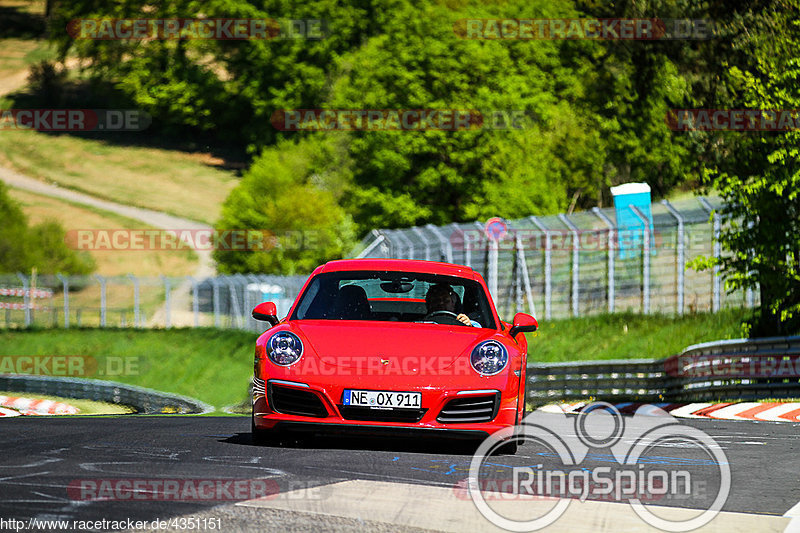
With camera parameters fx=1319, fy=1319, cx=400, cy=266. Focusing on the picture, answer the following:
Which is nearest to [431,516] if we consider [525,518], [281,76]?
[525,518]

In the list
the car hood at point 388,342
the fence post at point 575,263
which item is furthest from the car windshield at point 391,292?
the fence post at point 575,263

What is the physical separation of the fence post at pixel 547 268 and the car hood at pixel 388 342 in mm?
17224

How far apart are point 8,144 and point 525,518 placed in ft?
312

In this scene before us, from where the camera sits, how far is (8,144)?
9650 centimetres

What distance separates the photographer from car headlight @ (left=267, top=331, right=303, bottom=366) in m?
9.55

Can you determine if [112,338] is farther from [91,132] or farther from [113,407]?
[91,132]
